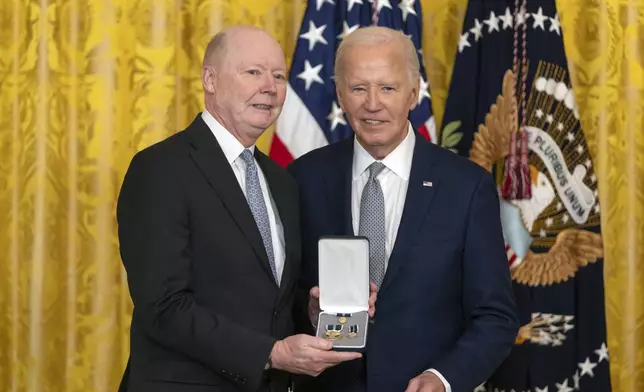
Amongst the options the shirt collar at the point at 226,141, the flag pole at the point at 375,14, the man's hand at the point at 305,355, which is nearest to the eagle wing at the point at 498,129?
the flag pole at the point at 375,14

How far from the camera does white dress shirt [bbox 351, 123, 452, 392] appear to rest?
8.03 ft

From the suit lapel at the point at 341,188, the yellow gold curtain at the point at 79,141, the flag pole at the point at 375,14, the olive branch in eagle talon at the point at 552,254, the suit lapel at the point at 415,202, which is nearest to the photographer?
the suit lapel at the point at 415,202

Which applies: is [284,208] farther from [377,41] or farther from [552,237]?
[552,237]

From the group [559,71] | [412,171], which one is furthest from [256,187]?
[559,71]

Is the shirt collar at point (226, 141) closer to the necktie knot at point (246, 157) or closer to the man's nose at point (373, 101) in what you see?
the necktie knot at point (246, 157)

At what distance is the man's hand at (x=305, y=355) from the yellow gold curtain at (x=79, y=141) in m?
1.96

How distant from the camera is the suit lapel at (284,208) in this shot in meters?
2.20

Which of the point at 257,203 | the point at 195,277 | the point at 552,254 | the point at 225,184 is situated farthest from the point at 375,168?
the point at 552,254

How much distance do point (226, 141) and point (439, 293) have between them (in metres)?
0.74

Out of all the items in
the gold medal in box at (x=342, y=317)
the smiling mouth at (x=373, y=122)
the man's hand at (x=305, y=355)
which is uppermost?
the smiling mouth at (x=373, y=122)

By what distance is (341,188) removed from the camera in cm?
254

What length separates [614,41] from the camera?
389cm

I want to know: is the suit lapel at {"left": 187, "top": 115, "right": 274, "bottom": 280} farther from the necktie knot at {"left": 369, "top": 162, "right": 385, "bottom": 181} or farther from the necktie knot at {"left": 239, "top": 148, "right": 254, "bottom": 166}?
the necktie knot at {"left": 369, "top": 162, "right": 385, "bottom": 181}

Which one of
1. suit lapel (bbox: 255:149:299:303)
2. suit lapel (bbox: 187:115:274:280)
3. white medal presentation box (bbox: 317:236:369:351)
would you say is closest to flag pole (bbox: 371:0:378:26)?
suit lapel (bbox: 255:149:299:303)
